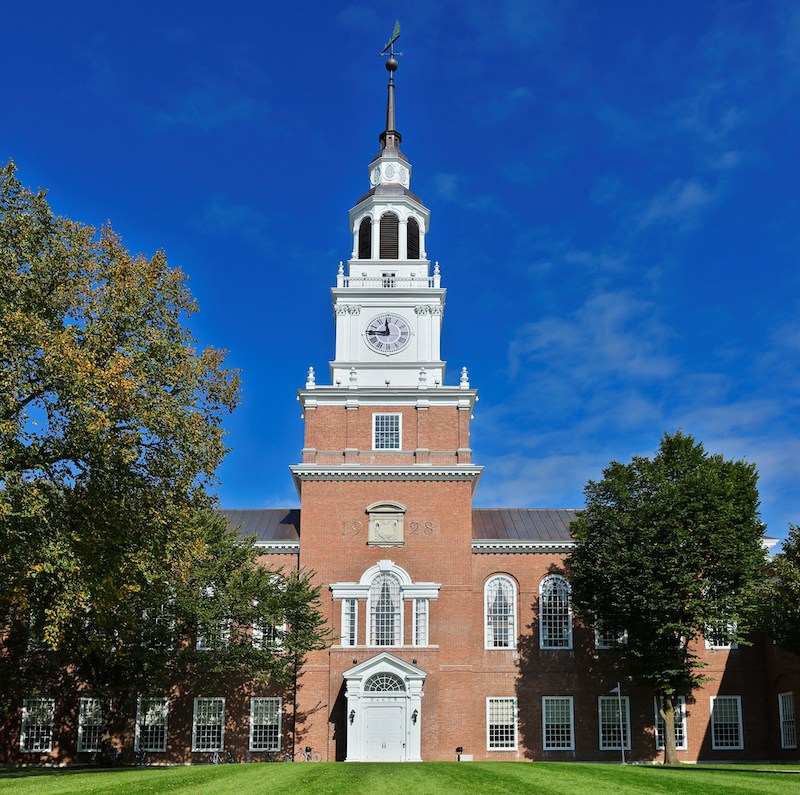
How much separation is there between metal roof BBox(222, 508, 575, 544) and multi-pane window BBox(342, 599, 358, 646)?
4.67 m

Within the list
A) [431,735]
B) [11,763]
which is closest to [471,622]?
[431,735]

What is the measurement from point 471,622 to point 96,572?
21517 mm

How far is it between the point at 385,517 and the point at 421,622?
4714 mm

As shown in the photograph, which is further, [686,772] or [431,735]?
[431,735]

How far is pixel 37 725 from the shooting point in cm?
4153

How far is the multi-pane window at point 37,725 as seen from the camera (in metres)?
41.2

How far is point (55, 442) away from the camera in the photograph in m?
24.6

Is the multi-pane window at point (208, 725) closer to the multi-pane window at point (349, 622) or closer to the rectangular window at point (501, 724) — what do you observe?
the multi-pane window at point (349, 622)

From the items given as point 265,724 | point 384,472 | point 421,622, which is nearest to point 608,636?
Result: point 421,622

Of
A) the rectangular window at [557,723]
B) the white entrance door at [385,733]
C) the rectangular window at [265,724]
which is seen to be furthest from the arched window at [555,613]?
the rectangular window at [265,724]

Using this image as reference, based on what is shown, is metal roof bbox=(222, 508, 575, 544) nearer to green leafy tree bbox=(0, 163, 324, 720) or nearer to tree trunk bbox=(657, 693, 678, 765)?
tree trunk bbox=(657, 693, 678, 765)

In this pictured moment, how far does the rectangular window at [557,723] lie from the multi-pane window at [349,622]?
353 inches

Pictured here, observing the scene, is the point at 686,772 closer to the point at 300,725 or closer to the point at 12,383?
the point at 300,725

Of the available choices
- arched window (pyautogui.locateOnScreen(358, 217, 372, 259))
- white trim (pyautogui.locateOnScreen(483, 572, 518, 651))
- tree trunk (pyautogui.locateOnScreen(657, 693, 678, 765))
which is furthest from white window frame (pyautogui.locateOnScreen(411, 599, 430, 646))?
arched window (pyautogui.locateOnScreen(358, 217, 372, 259))
